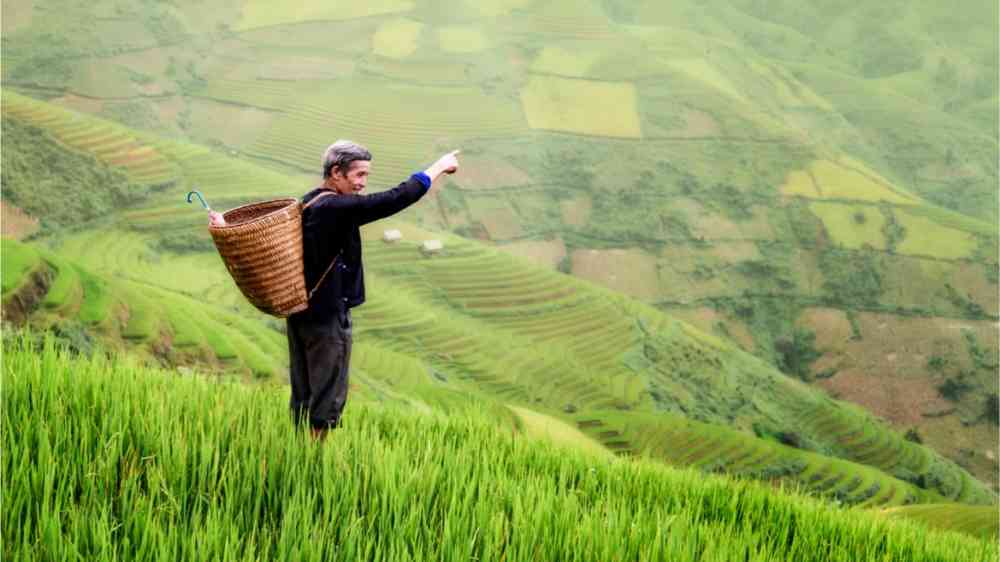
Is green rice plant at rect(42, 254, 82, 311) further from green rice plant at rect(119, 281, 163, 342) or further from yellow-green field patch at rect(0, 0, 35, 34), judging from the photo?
yellow-green field patch at rect(0, 0, 35, 34)

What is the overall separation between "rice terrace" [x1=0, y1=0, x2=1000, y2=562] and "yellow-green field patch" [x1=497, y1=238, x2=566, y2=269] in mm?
409

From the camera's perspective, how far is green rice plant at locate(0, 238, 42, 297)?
15.6m

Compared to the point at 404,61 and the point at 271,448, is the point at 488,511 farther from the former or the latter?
the point at 404,61

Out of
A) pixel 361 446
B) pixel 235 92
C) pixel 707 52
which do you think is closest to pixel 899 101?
pixel 707 52

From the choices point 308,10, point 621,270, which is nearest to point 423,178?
point 621,270

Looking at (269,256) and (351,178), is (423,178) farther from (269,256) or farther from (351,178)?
(269,256)

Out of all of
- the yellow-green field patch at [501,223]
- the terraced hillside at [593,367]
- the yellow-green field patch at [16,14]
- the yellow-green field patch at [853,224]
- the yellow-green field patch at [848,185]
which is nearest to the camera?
the terraced hillside at [593,367]

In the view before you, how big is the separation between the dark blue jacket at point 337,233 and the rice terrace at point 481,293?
14 mm

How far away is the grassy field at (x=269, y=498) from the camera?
2088 mm

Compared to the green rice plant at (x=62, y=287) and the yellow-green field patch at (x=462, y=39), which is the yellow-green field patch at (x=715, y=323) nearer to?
the green rice plant at (x=62, y=287)

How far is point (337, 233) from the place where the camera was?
3.29 m

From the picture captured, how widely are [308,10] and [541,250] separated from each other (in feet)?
198

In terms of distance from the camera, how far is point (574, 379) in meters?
46.5

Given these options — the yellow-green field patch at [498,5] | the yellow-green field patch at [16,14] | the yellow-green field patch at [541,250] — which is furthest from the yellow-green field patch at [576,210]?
the yellow-green field patch at [16,14]
